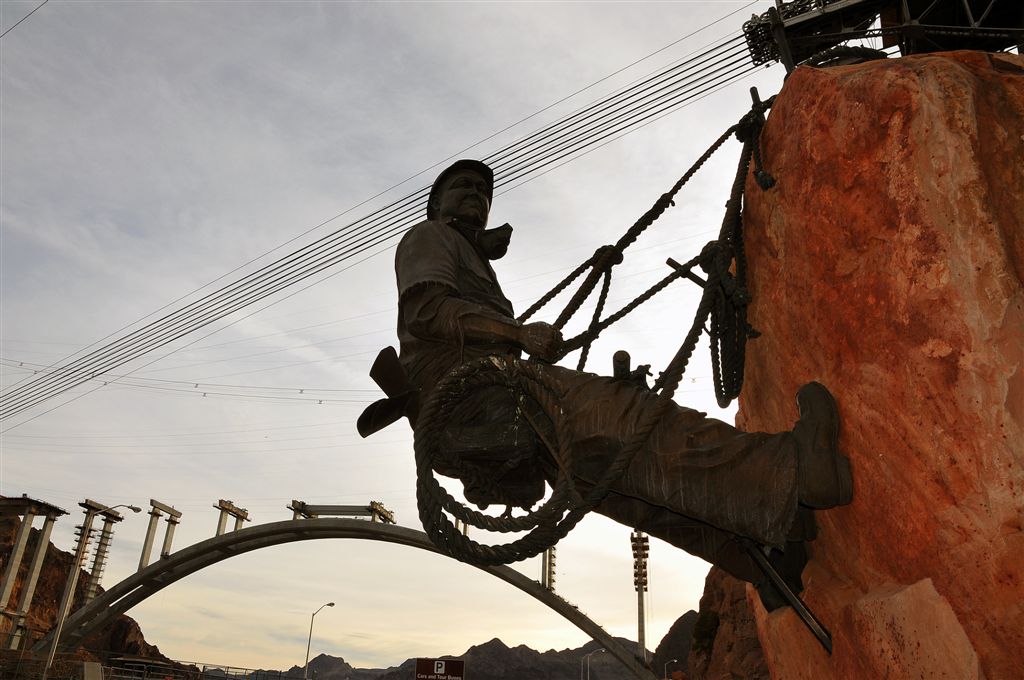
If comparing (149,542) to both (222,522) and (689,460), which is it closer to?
(222,522)

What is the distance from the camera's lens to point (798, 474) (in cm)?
321

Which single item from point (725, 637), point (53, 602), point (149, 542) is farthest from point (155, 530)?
point (725, 637)

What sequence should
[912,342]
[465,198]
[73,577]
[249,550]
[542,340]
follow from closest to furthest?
[912,342]
[542,340]
[465,198]
[73,577]
[249,550]

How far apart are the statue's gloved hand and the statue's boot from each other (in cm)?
121

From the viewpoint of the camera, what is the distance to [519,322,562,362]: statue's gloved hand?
3.64 meters

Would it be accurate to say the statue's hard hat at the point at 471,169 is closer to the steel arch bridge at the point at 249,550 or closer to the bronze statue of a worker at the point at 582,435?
the bronze statue of a worker at the point at 582,435

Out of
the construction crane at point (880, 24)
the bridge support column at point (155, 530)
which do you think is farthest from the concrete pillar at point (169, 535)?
the construction crane at point (880, 24)

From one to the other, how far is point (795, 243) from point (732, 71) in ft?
28.5

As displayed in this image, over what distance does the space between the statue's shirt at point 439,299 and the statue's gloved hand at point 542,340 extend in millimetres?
194

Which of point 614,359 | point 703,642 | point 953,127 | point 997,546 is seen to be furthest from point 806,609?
point 703,642

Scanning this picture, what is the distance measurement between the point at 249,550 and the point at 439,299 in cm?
3007

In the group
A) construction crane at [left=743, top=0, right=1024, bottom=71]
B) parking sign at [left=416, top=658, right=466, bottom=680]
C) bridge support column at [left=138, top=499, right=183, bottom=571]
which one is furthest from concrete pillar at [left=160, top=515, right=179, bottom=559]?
construction crane at [left=743, top=0, right=1024, bottom=71]

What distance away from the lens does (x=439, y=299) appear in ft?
13.1

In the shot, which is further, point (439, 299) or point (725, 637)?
point (725, 637)
